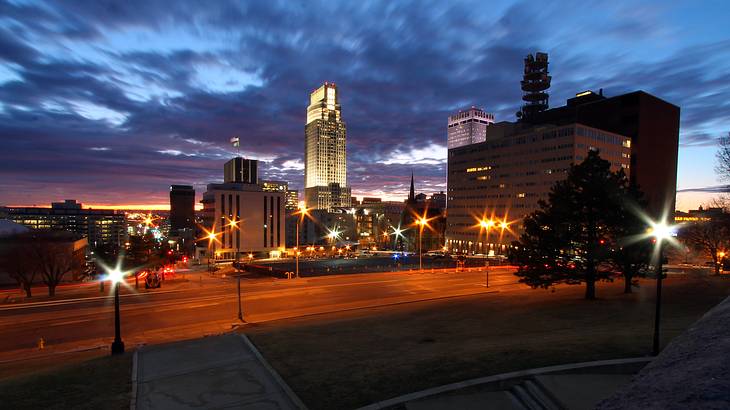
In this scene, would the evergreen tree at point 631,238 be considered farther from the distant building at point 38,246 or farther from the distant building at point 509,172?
the distant building at point 509,172

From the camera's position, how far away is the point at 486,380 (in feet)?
36.4

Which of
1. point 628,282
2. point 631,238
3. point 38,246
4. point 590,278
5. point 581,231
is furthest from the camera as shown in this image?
point 38,246

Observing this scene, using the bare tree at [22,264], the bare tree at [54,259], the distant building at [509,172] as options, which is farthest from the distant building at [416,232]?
the bare tree at [22,264]

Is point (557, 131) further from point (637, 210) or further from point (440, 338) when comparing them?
point (440, 338)

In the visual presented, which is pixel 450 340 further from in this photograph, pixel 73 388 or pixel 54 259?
pixel 54 259

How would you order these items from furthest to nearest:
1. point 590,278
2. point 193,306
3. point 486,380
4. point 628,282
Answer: point 193,306 < point 628,282 < point 590,278 < point 486,380

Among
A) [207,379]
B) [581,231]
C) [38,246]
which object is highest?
[581,231]

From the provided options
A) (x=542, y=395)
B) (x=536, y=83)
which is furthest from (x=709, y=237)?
(x=536, y=83)

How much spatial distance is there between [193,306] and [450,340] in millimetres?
22800

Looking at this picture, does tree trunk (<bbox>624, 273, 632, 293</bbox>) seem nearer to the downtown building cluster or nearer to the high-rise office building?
the downtown building cluster

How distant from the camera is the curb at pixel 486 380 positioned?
34.1 ft

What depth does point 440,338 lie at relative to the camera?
59.1ft

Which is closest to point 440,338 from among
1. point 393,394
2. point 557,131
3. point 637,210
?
point 393,394

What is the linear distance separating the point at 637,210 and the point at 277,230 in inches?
4003
